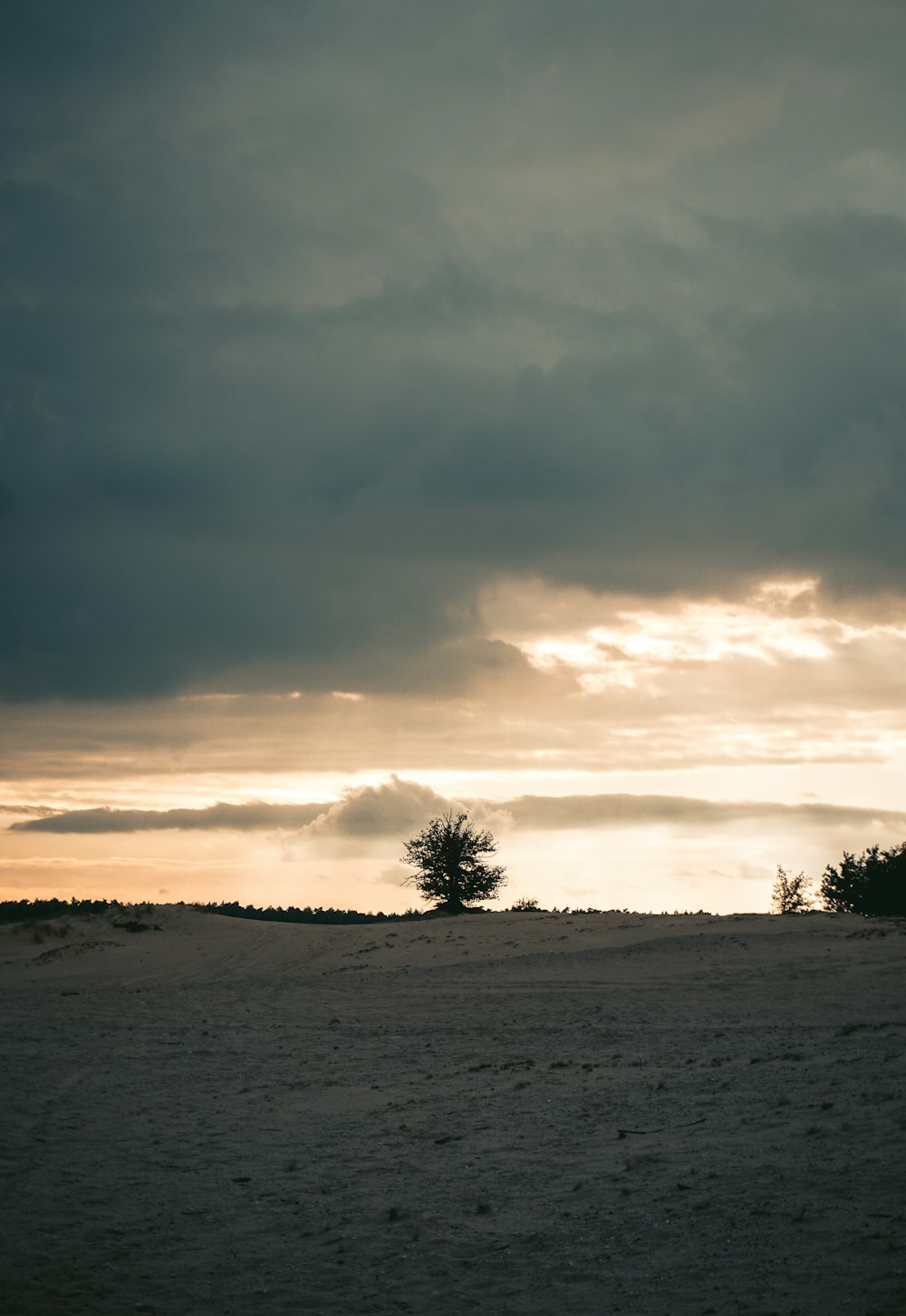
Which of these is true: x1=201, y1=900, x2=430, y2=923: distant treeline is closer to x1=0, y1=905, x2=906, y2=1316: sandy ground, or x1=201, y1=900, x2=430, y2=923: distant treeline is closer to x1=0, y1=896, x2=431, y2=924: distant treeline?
x1=0, y1=896, x2=431, y2=924: distant treeline

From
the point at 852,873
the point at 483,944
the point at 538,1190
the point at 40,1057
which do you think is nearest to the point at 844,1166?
the point at 538,1190

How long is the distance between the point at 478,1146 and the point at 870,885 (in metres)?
39.7

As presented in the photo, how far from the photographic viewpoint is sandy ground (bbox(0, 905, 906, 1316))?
7.27 m

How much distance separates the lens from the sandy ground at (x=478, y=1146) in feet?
23.8

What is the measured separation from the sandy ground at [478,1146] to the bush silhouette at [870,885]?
23.8 metres

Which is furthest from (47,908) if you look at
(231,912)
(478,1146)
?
(478,1146)

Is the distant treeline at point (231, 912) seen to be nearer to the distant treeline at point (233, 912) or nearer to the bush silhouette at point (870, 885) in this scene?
the distant treeline at point (233, 912)

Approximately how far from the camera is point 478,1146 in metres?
10.6

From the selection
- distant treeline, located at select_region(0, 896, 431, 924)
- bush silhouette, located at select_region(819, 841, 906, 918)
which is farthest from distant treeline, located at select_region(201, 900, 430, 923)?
bush silhouette, located at select_region(819, 841, 906, 918)

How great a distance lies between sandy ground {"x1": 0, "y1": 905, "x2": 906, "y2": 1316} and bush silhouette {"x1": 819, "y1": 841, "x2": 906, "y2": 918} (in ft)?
78.0

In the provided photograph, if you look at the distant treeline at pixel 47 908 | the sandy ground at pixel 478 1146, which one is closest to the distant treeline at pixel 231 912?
the distant treeline at pixel 47 908

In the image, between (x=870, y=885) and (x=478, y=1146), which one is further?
(x=870, y=885)

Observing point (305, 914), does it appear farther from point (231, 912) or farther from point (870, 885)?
point (870, 885)

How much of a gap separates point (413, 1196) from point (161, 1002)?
46.7ft
